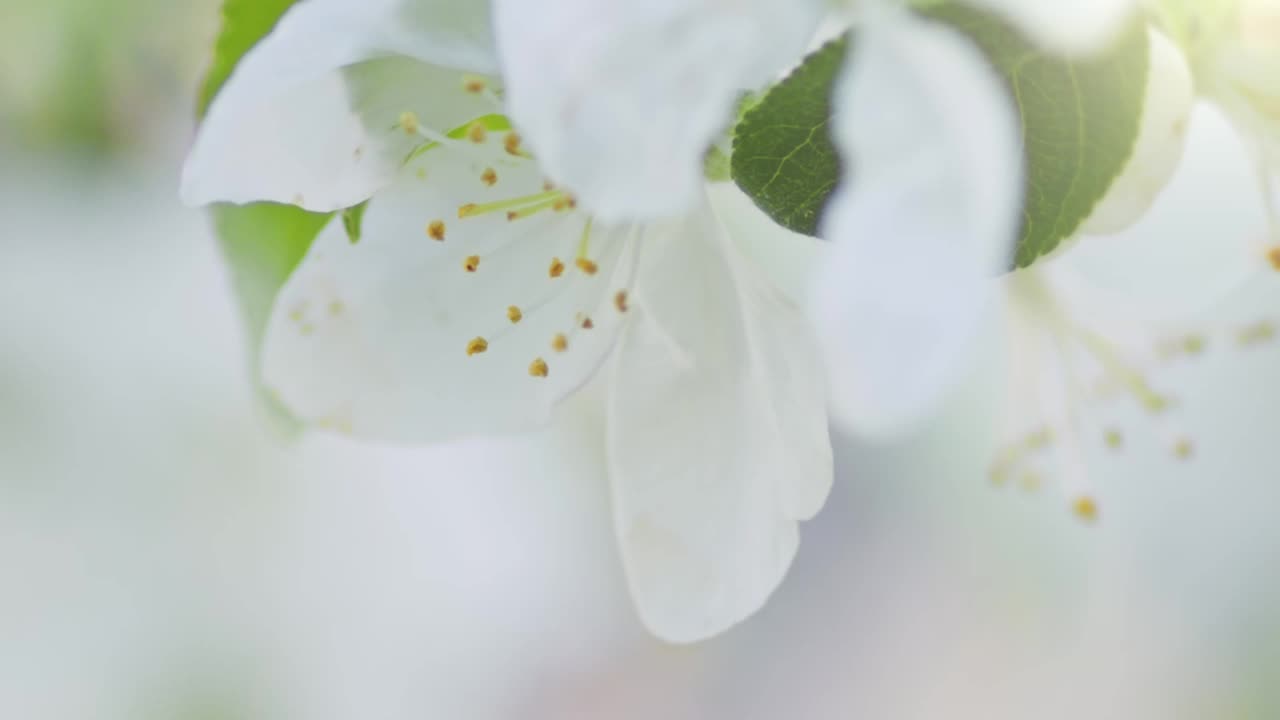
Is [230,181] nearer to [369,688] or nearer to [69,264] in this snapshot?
[69,264]

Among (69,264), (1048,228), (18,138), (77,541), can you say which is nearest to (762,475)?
(1048,228)

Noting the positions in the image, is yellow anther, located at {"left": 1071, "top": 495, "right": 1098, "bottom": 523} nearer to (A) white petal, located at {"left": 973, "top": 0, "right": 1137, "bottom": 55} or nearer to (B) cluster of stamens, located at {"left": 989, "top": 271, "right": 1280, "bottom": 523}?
(B) cluster of stamens, located at {"left": 989, "top": 271, "right": 1280, "bottom": 523}

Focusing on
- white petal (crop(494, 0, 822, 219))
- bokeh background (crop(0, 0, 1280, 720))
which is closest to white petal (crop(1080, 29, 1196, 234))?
white petal (crop(494, 0, 822, 219))

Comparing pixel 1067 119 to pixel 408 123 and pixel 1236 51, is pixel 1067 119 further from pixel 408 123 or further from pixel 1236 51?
pixel 408 123

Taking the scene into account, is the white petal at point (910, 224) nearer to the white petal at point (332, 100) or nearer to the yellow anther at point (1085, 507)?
the white petal at point (332, 100)

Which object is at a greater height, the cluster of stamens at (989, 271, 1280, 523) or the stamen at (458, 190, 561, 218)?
the stamen at (458, 190, 561, 218)
